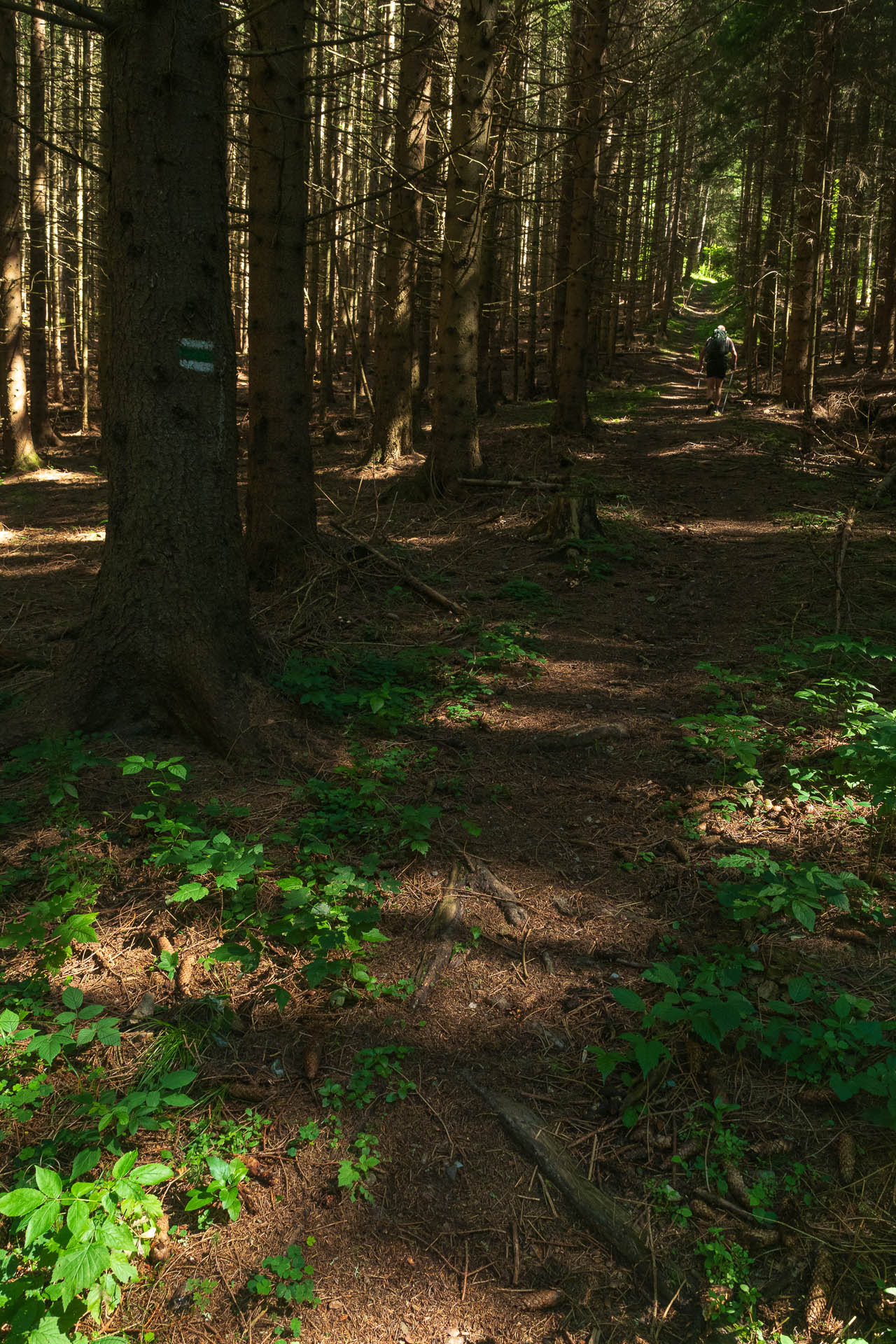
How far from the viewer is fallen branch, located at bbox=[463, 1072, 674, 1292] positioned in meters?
2.39

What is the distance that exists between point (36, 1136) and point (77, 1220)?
0.58 meters

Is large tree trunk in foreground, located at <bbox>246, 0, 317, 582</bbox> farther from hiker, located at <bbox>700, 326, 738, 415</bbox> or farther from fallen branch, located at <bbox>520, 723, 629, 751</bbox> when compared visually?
hiker, located at <bbox>700, 326, 738, 415</bbox>

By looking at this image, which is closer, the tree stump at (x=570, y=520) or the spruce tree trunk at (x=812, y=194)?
the tree stump at (x=570, y=520)

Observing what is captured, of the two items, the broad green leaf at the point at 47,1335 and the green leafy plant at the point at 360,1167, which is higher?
the broad green leaf at the point at 47,1335

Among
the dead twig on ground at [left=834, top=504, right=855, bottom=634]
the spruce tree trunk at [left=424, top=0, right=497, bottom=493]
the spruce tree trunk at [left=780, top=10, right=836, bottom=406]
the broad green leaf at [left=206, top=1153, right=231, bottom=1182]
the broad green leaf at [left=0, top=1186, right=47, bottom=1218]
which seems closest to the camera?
the broad green leaf at [left=0, top=1186, right=47, bottom=1218]

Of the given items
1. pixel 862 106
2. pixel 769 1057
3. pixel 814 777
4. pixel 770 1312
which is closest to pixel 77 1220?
pixel 770 1312

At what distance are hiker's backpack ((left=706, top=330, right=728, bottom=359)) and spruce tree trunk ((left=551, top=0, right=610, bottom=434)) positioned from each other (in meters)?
3.05

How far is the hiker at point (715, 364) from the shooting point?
50.2 ft

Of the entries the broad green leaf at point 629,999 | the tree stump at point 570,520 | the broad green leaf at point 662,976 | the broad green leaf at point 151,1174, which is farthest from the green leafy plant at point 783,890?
the tree stump at point 570,520

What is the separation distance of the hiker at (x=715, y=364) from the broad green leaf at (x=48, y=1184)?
15680 millimetres

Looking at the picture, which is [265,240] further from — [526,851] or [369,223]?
[526,851]

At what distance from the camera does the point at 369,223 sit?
20.7ft

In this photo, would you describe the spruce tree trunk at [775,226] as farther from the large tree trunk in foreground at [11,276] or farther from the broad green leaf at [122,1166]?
the broad green leaf at [122,1166]

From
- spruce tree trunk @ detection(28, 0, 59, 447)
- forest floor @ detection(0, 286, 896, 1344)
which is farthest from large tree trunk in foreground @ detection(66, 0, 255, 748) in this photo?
spruce tree trunk @ detection(28, 0, 59, 447)
